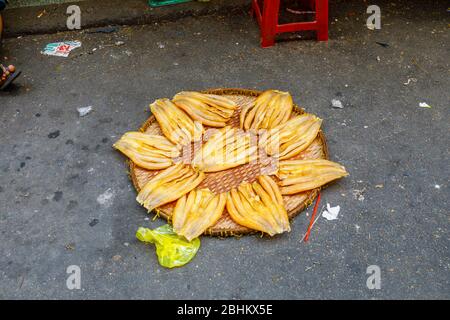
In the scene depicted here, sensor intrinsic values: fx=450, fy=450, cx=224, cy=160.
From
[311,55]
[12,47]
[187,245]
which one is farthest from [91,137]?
[311,55]

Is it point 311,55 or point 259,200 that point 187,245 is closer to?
point 259,200

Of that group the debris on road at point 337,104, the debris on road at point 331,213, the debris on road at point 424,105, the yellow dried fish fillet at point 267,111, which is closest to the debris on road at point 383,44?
the debris on road at point 424,105

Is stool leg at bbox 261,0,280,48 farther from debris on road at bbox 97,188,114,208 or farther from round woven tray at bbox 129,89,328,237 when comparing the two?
debris on road at bbox 97,188,114,208

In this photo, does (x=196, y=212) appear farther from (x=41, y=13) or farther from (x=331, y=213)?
(x=41, y=13)

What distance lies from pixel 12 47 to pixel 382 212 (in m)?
3.66

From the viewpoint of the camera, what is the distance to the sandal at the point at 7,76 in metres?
3.75

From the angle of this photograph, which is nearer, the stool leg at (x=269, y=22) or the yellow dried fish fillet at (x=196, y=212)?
the yellow dried fish fillet at (x=196, y=212)

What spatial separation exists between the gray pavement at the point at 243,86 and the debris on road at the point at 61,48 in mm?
77

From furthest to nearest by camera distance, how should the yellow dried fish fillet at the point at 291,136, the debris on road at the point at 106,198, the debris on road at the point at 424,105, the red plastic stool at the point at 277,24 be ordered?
the red plastic stool at the point at 277,24, the debris on road at the point at 424,105, the yellow dried fish fillet at the point at 291,136, the debris on road at the point at 106,198

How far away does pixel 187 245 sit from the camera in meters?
2.65

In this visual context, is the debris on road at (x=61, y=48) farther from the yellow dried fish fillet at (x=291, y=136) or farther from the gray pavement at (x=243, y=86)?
the yellow dried fish fillet at (x=291, y=136)

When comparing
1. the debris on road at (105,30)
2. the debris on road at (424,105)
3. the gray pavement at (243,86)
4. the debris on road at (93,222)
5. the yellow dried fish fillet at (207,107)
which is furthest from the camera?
the debris on road at (105,30)

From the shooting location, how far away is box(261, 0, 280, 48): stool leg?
151 inches

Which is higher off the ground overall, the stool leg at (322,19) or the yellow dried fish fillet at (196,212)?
the stool leg at (322,19)
